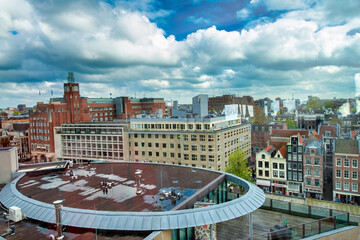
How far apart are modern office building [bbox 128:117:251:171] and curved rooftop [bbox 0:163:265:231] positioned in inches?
424

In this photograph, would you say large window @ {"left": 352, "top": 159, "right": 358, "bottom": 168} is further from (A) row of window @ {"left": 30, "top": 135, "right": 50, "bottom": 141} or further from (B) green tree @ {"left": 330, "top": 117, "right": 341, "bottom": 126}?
(A) row of window @ {"left": 30, "top": 135, "right": 50, "bottom": 141}

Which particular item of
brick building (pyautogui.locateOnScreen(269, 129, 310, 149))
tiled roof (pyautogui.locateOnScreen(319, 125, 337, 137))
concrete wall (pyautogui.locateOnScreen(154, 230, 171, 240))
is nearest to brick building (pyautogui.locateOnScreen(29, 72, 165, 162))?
brick building (pyautogui.locateOnScreen(269, 129, 310, 149))

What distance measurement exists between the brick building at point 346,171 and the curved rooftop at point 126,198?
13565 millimetres

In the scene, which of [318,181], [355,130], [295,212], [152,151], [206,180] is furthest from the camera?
[152,151]

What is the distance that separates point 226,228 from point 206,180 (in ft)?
8.99

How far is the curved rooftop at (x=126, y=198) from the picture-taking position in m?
6.71

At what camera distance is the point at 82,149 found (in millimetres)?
30938

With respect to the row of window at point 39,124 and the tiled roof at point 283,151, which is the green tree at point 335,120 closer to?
the tiled roof at point 283,151

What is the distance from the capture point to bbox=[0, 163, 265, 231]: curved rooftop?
6.71 m

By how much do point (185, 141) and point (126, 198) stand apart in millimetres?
16239

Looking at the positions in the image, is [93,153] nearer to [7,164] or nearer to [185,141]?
[185,141]

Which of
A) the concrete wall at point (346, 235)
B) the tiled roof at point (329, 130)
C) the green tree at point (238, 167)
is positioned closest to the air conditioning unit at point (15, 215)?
the concrete wall at point (346, 235)

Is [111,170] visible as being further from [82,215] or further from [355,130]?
[355,130]

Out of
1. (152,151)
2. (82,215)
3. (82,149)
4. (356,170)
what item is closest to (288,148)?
(356,170)
